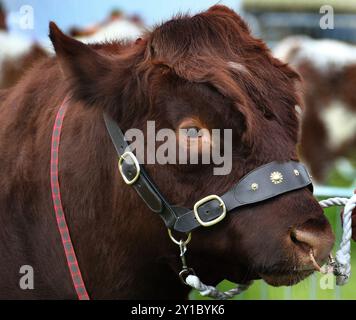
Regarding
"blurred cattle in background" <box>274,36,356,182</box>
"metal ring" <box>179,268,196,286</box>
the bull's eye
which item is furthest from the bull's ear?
"blurred cattle in background" <box>274,36,356,182</box>

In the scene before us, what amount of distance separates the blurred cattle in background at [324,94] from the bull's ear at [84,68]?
6.09 meters

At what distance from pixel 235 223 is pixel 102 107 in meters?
0.68

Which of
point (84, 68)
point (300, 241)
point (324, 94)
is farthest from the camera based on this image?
point (324, 94)

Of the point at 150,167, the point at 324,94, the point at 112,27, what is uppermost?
the point at 112,27

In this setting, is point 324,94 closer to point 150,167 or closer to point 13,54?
point 13,54

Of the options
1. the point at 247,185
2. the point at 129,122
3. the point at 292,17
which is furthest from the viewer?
the point at 292,17

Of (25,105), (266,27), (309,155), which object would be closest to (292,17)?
(266,27)

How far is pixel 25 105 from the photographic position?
9.85 feet

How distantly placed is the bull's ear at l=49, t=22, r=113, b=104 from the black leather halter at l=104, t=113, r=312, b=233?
26 centimetres

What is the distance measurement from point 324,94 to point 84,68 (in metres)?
6.57

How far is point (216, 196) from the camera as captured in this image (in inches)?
97.1

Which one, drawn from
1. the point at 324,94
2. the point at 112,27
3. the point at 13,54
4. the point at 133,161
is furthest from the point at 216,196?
the point at 324,94

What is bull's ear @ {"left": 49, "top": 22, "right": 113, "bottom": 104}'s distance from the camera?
2553 millimetres

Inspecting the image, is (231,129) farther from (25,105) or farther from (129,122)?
(25,105)
